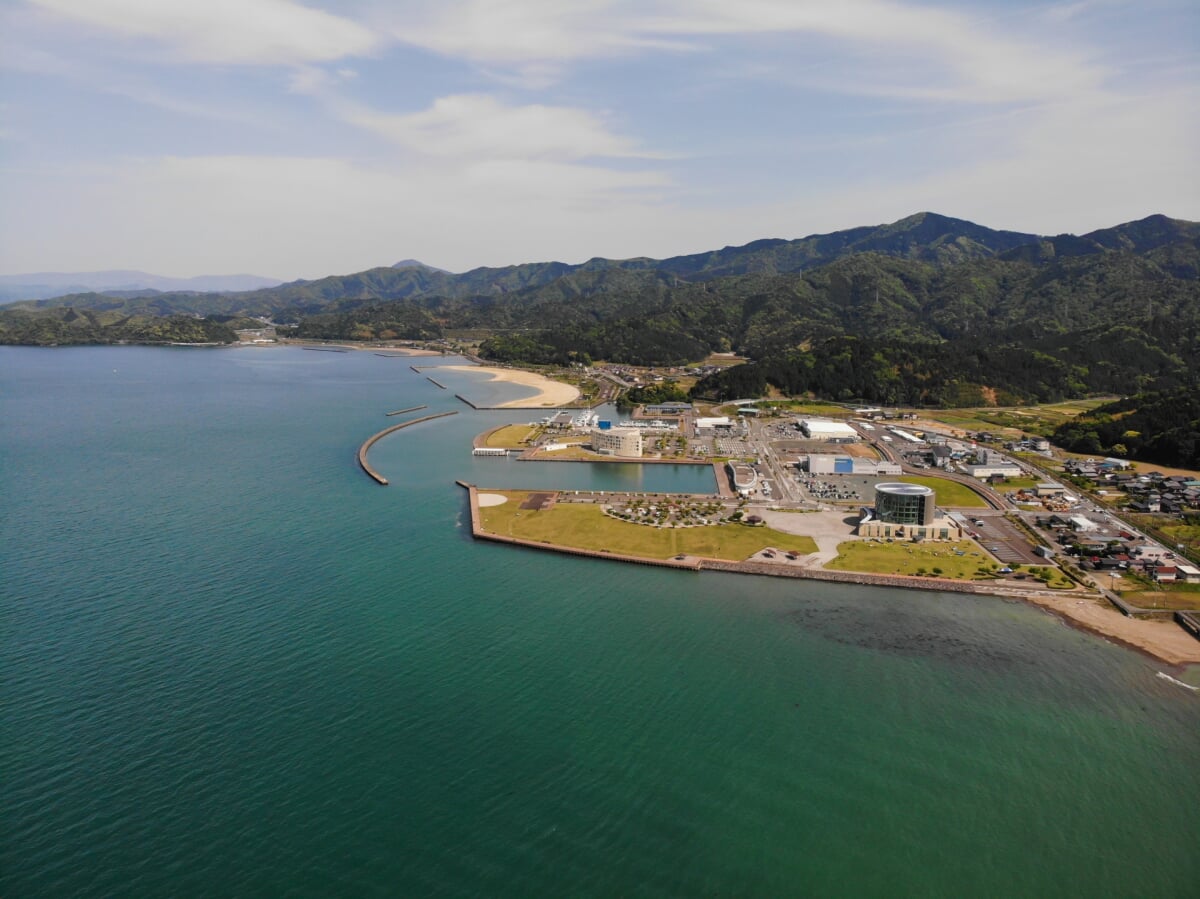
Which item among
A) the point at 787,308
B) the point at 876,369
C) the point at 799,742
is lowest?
the point at 799,742

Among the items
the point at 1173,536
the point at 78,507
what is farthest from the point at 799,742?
the point at 78,507

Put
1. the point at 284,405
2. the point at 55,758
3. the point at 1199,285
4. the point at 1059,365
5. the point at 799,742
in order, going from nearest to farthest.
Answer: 1. the point at 55,758
2. the point at 799,742
3. the point at 284,405
4. the point at 1059,365
5. the point at 1199,285

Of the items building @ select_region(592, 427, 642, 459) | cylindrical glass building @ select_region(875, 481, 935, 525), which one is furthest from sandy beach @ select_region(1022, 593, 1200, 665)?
building @ select_region(592, 427, 642, 459)

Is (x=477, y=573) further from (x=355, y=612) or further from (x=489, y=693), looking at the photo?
(x=489, y=693)

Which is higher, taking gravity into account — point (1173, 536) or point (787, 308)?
point (787, 308)

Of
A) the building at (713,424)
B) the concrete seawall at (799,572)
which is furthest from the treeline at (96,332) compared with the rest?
the concrete seawall at (799,572)

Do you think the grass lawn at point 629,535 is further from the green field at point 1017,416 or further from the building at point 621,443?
the green field at point 1017,416

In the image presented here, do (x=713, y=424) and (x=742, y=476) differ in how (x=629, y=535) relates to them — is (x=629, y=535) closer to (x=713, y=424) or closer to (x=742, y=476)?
(x=742, y=476)
